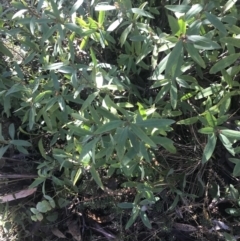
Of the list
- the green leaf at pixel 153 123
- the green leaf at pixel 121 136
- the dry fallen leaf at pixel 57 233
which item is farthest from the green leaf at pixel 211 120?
the dry fallen leaf at pixel 57 233

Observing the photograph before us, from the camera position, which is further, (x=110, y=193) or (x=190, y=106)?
(x=110, y=193)

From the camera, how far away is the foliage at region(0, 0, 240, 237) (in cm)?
114

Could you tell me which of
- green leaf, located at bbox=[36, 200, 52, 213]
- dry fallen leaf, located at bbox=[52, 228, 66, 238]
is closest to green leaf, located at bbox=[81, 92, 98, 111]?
green leaf, located at bbox=[36, 200, 52, 213]

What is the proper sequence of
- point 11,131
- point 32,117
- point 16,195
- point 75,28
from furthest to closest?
point 16,195 → point 11,131 → point 32,117 → point 75,28

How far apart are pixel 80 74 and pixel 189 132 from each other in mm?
480

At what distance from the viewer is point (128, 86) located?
1437 mm

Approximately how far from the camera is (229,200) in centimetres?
153

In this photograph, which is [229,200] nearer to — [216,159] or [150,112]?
[216,159]

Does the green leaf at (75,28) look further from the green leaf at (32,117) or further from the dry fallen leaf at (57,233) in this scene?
the dry fallen leaf at (57,233)

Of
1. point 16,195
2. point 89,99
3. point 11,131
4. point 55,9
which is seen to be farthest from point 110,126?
point 16,195

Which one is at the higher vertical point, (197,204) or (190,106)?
(190,106)

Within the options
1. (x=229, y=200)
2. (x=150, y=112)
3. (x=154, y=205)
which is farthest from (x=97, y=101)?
(x=229, y=200)

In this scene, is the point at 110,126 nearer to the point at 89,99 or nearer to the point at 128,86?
the point at 89,99

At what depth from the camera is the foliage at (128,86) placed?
114 cm
